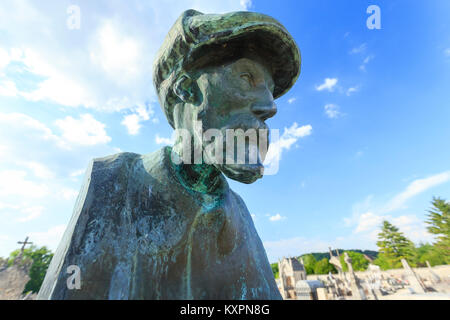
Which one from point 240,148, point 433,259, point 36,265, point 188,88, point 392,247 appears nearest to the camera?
point 240,148

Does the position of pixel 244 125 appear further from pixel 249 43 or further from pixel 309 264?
pixel 309 264

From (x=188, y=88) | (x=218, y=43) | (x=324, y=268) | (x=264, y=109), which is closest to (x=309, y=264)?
(x=324, y=268)

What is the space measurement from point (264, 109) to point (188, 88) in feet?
1.66

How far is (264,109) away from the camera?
53.4 inches

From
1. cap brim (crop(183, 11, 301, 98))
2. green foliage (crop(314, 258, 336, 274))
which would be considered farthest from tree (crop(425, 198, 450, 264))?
cap brim (crop(183, 11, 301, 98))

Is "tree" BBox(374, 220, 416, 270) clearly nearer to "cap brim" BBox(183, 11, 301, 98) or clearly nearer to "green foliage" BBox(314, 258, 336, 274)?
"green foliage" BBox(314, 258, 336, 274)

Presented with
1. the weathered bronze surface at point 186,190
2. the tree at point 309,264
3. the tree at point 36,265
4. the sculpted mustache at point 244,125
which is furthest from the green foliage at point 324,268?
the sculpted mustache at point 244,125

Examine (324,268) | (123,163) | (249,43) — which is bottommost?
(123,163)

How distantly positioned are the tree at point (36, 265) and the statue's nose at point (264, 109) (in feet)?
133

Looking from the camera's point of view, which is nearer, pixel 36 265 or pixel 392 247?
pixel 36 265

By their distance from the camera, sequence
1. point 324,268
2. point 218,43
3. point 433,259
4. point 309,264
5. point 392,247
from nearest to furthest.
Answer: point 218,43 → point 433,259 → point 392,247 → point 324,268 → point 309,264
